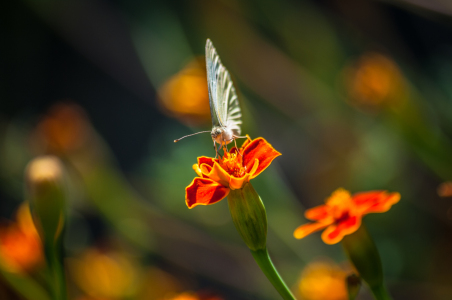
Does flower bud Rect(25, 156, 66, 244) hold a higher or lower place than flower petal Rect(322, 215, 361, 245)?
higher

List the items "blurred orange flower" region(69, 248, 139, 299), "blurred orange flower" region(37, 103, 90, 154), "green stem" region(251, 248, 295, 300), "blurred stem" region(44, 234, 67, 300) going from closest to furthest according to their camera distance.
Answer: "green stem" region(251, 248, 295, 300) → "blurred stem" region(44, 234, 67, 300) → "blurred orange flower" region(69, 248, 139, 299) → "blurred orange flower" region(37, 103, 90, 154)

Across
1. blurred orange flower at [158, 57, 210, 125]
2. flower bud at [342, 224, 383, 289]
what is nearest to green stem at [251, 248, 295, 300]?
flower bud at [342, 224, 383, 289]

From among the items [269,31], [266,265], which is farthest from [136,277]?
[269,31]

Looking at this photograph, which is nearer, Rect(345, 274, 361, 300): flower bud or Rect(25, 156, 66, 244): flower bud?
Rect(345, 274, 361, 300): flower bud

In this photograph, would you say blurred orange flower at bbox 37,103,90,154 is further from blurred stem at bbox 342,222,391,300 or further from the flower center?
blurred stem at bbox 342,222,391,300

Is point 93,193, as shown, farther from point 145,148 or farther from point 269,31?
point 269,31

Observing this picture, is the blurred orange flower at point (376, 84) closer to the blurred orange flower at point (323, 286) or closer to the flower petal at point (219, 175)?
the blurred orange flower at point (323, 286)

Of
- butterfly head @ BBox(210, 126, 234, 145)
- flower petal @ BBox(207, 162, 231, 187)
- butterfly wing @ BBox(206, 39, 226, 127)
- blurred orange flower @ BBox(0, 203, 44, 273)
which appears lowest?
flower petal @ BBox(207, 162, 231, 187)
